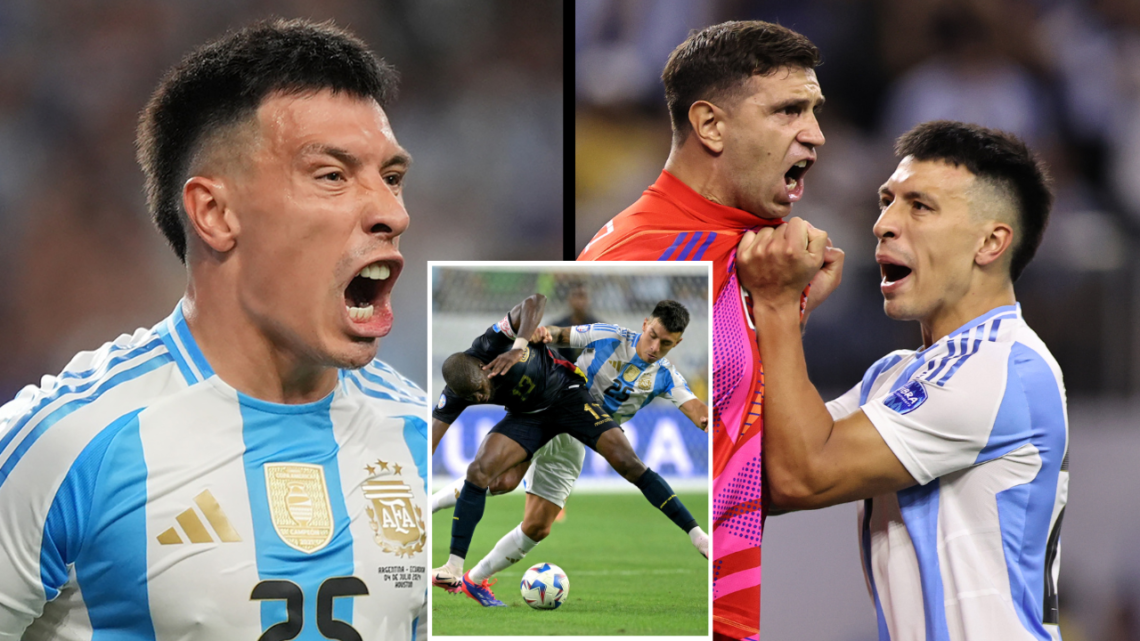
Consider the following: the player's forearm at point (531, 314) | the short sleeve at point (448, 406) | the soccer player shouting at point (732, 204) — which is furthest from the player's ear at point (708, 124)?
the short sleeve at point (448, 406)

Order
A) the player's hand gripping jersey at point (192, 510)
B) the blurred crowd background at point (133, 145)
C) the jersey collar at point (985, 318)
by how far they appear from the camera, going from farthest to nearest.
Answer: the blurred crowd background at point (133, 145), the jersey collar at point (985, 318), the player's hand gripping jersey at point (192, 510)

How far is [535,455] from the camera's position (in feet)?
6.02

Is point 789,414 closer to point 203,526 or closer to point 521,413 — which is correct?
point 521,413

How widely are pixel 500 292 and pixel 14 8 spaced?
1751 millimetres

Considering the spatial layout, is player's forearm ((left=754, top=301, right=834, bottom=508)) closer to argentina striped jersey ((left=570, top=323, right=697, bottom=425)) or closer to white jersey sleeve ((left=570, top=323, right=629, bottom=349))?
argentina striped jersey ((left=570, top=323, right=697, bottom=425))

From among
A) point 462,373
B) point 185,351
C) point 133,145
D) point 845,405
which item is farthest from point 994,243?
point 133,145

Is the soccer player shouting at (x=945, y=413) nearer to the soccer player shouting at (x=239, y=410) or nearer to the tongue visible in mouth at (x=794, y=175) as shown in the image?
the tongue visible in mouth at (x=794, y=175)

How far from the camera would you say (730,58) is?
215 centimetres

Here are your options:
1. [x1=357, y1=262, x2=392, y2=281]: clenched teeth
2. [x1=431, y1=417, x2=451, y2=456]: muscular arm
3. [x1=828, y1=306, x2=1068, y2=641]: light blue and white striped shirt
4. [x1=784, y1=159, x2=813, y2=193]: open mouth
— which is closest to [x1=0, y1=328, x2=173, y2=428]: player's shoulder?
[x1=357, y1=262, x2=392, y2=281]: clenched teeth

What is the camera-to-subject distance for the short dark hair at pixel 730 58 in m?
2.13

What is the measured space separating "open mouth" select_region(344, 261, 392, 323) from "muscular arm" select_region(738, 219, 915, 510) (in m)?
0.74

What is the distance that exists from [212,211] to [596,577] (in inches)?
39.1

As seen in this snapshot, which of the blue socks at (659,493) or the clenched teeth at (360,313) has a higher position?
the clenched teeth at (360,313)

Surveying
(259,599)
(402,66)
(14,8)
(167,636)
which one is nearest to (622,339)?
(259,599)
